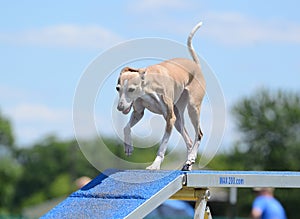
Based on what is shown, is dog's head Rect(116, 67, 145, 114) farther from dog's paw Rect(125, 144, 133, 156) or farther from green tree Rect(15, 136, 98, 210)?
green tree Rect(15, 136, 98, 210)

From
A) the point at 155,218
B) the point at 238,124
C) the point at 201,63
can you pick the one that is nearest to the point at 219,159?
→ the point at 238,124

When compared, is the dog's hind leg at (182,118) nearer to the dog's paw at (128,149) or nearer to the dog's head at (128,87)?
the dog's paw at (128,149)

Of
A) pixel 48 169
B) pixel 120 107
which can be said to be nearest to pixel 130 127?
pixel 120 107

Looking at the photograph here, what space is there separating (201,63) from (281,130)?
5218 cm

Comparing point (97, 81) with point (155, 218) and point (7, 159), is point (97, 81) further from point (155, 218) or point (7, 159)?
point (7, 159)

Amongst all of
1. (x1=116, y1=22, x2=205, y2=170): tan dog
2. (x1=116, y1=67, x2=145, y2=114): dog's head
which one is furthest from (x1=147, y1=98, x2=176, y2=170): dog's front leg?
(x1=116, y1=67, x2=145, y2=114): dog's head

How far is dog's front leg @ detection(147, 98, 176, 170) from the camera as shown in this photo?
7480 mm

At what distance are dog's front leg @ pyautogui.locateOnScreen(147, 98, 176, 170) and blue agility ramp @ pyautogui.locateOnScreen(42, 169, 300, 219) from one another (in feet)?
0.34

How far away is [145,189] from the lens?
23.4 ft

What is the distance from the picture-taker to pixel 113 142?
780 centimetres

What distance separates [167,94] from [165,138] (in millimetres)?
400

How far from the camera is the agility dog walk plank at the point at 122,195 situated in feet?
22.6

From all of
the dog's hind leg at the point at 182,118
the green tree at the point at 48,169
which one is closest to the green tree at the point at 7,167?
the green tree at the point at 48,169

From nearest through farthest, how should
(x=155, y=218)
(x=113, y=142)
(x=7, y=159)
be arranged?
(x=113, y=142) < (x=155, y=218) < (x=7, y=159)
